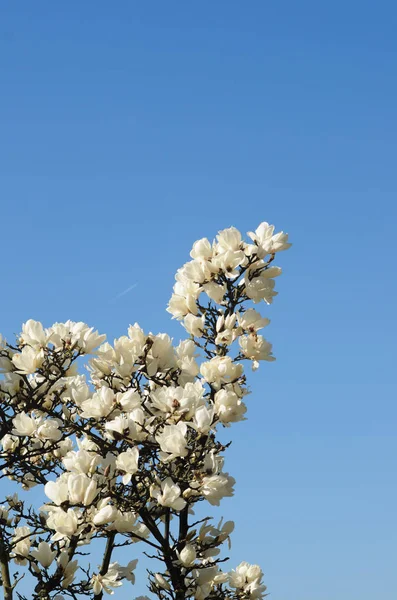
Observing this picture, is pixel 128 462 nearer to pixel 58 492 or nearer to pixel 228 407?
pixel 58 492

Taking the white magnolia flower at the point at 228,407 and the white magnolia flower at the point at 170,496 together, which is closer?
the white magnolia flower at the point at 170,496

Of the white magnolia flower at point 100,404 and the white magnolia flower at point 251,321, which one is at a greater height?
the white magnolia flower at point 251,321

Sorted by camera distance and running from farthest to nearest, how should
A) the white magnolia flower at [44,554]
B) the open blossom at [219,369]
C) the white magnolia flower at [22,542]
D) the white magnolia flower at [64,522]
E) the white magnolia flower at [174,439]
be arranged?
1. the white magnolia flower at [22,542]
2. the white magnolia flower at [44,554]
3. the open blossom at [219,369]
4. the white magnolia flower at [174,439]
5. the white magnolia flower at [64,522]

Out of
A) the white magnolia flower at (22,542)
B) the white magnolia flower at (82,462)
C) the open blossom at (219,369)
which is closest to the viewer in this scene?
the white magnolia flower at (82,462)

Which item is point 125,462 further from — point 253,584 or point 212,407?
point 253,584

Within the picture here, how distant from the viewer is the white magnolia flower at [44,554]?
5.55 meters

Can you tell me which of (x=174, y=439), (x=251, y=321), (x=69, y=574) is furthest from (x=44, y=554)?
(x=251, y=321)

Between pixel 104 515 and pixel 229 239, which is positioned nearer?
pixel 104 515

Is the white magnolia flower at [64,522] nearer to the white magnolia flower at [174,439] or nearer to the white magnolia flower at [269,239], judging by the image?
the white magnolia flower at [174,439]

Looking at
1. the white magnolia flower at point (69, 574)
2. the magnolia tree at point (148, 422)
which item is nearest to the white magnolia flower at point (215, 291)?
the magnolia tree at point (148, 422)

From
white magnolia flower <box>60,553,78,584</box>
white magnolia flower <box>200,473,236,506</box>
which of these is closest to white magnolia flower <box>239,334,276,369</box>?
white magnolia flower <box>200,473,236,506</box>

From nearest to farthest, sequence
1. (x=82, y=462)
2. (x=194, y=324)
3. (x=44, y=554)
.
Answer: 1. (x=82, y=462)
2. (x=44, y=554)
3. (x=194, y=324)

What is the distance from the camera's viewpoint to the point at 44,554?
5.55m

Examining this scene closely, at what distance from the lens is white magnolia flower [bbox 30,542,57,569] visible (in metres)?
5.55
